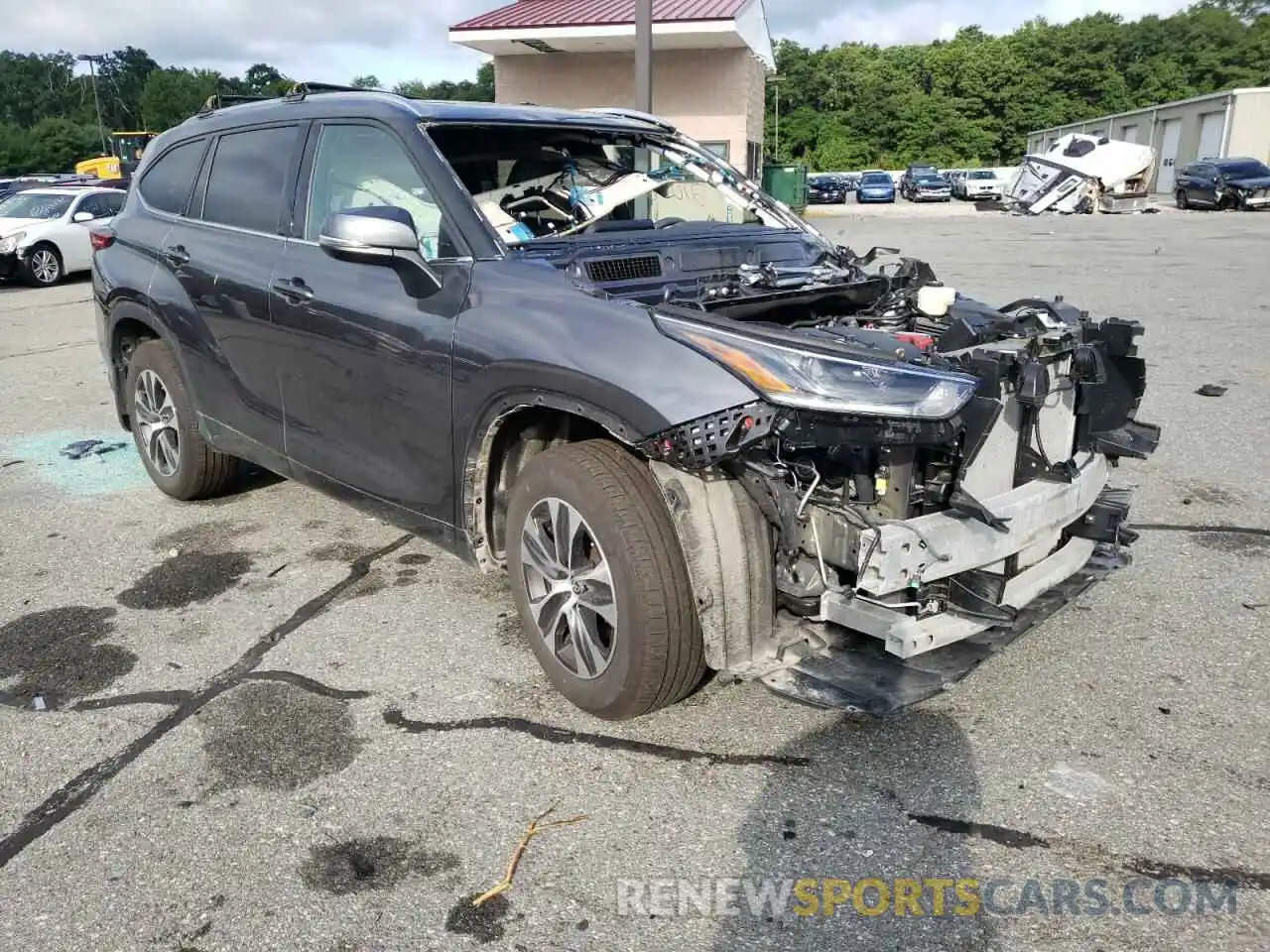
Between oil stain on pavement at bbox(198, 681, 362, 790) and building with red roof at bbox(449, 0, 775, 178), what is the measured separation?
1978 centimetres

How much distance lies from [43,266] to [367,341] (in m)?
16.2

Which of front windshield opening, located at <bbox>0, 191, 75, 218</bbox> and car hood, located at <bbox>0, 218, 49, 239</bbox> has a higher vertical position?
front windshield opening, located at <bbox>0, 191, 75, 218</bbox>

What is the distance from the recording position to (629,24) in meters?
20.8

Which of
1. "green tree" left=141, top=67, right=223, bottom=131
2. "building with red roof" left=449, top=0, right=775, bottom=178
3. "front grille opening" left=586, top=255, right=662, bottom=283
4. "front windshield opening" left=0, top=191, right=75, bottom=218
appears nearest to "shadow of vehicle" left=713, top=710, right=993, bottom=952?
"front grille opening" left=586, top=255, right=662, bottom=283

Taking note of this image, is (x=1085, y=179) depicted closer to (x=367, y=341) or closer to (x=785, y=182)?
(x=785, y=182)

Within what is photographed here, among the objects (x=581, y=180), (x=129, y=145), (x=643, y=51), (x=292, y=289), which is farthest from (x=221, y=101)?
(x=129, y=145)

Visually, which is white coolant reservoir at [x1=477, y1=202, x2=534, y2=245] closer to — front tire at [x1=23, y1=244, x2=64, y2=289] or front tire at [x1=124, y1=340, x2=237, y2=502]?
front tire at [x1=124, y1=340, x2=237, y2=502]

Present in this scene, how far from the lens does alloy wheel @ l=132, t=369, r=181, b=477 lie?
16.9 feet

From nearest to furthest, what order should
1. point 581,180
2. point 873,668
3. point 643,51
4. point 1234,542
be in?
1. point 873,668
2. point 581,180
3. point 1234,542
4. point 643,51

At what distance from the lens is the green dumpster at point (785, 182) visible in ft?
86.6

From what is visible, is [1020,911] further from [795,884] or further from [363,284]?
[363,284]

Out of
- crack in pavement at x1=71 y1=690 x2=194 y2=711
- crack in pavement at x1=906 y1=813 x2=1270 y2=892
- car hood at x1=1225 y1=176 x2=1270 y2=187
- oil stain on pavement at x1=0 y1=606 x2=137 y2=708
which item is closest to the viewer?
crack in pavement at x1=906 y1=813 x2=1270 y2=892

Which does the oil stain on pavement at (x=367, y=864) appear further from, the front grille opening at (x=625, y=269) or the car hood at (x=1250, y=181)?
the car hood at (x=1250, y=181)

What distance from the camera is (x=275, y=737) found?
3.16 m
